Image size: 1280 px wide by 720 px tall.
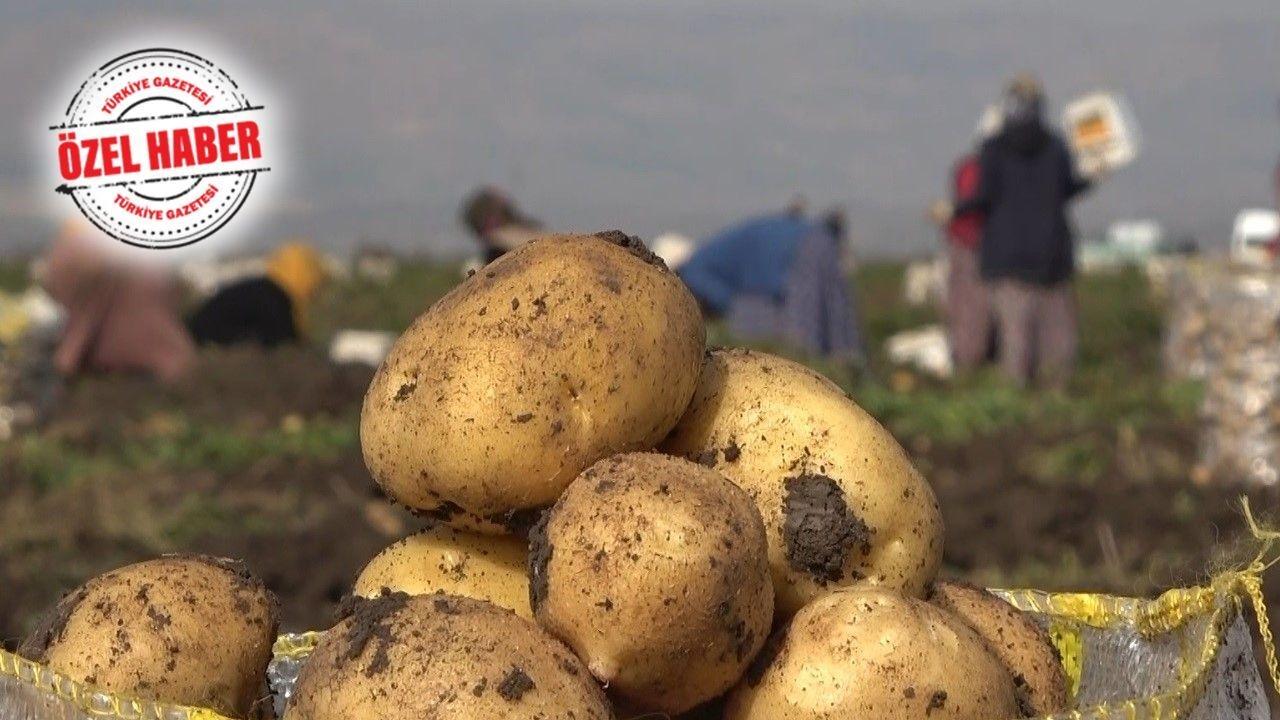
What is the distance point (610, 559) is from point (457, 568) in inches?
14.5

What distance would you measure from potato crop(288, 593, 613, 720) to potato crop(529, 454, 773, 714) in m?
0.05

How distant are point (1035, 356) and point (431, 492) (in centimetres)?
1051

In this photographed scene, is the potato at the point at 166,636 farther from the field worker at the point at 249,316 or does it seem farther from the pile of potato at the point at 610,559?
the field worker at the point at 249,316

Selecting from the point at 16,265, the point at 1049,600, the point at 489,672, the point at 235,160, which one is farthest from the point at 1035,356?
the point at 16,265

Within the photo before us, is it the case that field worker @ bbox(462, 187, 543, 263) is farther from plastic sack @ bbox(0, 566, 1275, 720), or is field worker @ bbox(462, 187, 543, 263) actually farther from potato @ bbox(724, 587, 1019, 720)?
potato @ bbox(724, 587, 1019, 720)

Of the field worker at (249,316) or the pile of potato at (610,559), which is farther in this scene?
the field worker at (249,316)

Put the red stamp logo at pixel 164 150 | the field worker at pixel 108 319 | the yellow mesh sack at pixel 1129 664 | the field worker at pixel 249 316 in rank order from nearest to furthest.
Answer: the yellow mesh sack at pixel 1129 664
the red stamp logo at pixel 164 150
the field worker at pixel 108 319
the field worker at pixel 249 316

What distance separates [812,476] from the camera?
235 centimetres

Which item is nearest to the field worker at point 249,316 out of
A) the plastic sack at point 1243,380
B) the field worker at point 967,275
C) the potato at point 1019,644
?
the field worker at point 967,275

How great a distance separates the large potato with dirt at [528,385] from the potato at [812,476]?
11 centimetres

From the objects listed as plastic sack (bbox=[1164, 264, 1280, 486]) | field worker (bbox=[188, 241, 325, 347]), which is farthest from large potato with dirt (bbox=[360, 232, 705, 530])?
field worker (bbox=[188, 241, 325, 347])

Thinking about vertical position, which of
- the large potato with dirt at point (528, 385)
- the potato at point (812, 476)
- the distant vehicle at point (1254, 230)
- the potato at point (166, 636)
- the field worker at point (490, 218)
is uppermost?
the large potato with dirt at point (528, 385)

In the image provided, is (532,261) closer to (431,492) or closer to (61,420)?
(431,492)

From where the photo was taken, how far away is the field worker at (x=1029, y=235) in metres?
12.0
